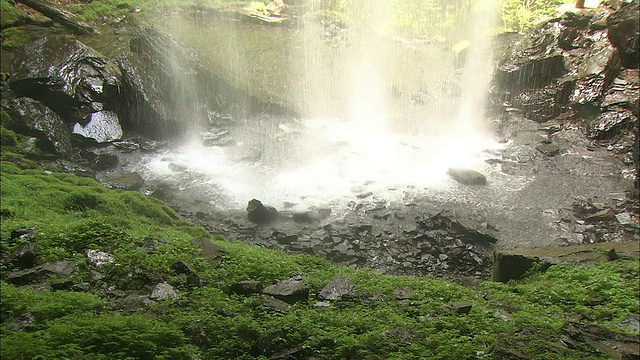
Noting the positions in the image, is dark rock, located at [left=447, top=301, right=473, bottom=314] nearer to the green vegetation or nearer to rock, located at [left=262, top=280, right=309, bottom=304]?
the green vegetation

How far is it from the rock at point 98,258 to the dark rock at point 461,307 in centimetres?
Result: 537

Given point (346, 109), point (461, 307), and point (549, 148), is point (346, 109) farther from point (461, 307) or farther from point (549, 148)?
point (461, 307)

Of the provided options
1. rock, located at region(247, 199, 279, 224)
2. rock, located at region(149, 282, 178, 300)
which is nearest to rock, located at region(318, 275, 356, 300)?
rock, located at region(149, 282, 178, 300)

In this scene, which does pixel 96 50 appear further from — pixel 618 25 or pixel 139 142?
pixel 618 25

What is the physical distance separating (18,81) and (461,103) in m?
18.2

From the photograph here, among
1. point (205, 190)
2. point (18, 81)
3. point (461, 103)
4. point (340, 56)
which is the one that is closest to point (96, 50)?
point (18, 81)

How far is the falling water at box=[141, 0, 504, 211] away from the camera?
13.4 m

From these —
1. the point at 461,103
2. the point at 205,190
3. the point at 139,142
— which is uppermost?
the point at 461,103

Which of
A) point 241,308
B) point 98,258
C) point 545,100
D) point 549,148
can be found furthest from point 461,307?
point 545,100

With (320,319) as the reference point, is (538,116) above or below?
above

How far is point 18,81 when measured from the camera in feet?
40.0

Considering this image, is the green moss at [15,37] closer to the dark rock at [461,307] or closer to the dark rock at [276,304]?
the dark rock at [276,304]

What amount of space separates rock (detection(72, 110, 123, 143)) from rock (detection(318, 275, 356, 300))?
1110 centimetres

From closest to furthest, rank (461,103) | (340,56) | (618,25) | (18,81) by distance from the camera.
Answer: (18,81) < (618,25) < (461,103) < (340,56)
